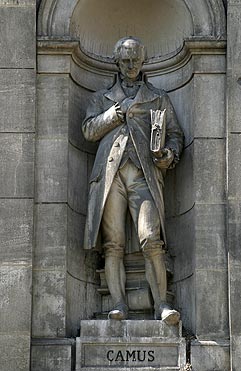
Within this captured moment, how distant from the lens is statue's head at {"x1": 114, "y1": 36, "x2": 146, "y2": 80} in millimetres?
20531

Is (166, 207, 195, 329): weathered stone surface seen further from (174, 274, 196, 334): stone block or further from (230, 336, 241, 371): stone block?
(230, 336, 241, 371): stone block

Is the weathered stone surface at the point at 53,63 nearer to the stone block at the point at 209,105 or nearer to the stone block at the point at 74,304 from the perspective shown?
the stone block at the point at 209,105

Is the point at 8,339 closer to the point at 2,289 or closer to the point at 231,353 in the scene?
the point at 2,289

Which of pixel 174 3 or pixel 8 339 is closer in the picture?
pixel 8 339

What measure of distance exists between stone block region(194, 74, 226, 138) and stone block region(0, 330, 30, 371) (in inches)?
140

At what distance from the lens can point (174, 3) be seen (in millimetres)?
21141

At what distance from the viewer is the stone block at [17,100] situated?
66.4 ft

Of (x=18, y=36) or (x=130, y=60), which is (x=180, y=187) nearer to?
(x=130, y=60)

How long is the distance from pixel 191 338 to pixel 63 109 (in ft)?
11.4

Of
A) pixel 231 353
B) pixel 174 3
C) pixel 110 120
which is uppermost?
pixel 174 3

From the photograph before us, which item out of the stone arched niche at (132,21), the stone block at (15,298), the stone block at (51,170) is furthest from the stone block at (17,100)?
the stone block at (15,298)

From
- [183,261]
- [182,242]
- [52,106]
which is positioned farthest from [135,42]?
[183,261]

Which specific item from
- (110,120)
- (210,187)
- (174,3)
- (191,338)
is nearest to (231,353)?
(191,338)

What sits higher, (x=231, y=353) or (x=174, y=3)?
(x=174, y=3)
